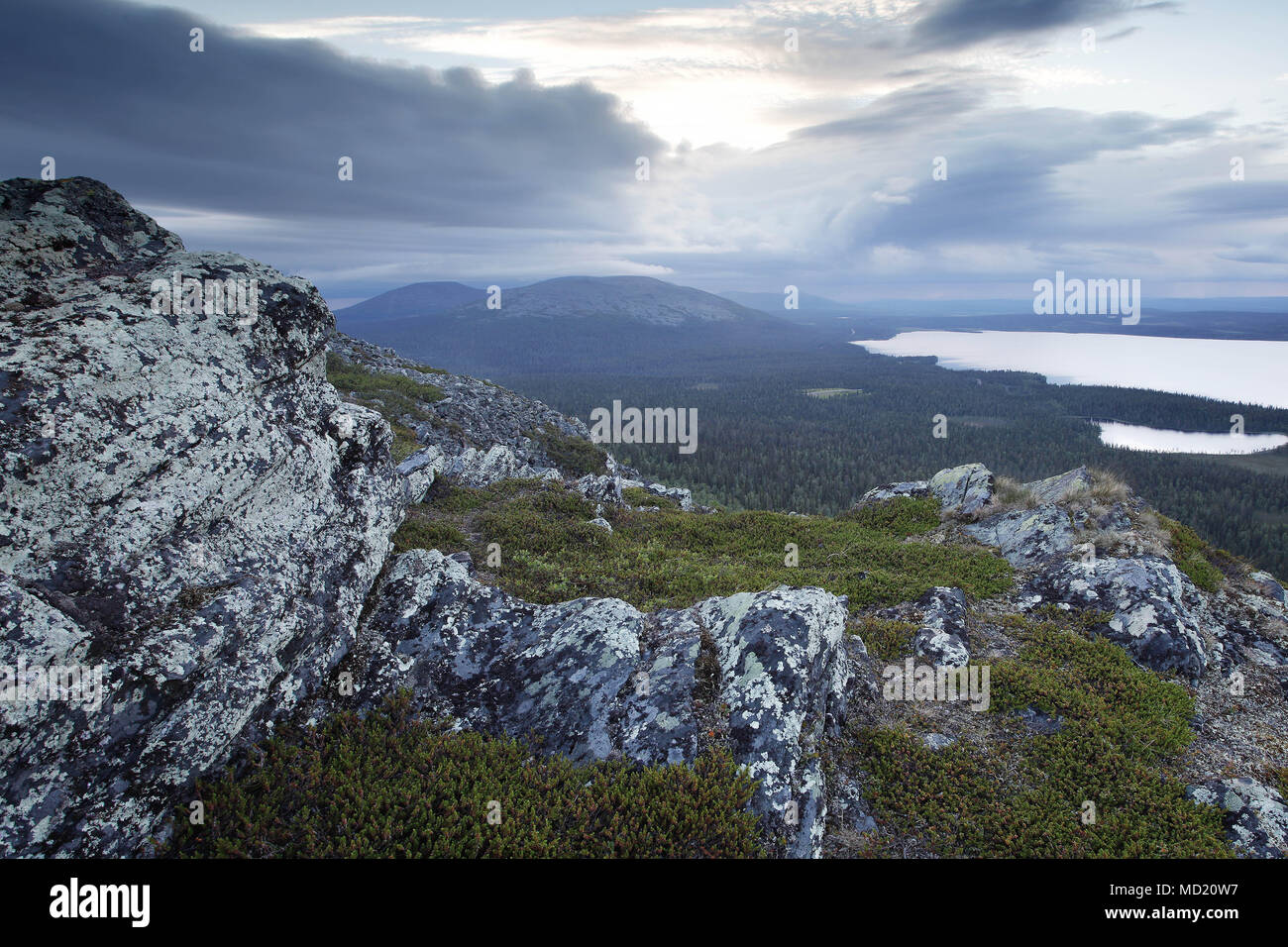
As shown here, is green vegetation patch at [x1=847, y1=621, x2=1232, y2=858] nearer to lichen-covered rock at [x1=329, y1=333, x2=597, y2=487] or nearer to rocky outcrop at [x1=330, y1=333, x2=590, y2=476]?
rocky outcrop at [x1=330, y1=333, x2=590, y2=476]

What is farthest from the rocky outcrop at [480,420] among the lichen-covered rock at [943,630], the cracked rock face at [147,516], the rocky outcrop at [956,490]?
the lichen-covered rock at [943,630]

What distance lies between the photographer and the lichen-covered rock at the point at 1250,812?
847 cm

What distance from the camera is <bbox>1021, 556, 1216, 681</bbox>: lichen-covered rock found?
1324 cm

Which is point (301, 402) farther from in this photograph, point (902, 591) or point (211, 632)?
point (902, 591)

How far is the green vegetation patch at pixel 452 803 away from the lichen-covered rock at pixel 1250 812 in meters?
7.42

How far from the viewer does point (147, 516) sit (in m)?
8.12

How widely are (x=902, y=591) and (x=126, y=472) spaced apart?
1693cm

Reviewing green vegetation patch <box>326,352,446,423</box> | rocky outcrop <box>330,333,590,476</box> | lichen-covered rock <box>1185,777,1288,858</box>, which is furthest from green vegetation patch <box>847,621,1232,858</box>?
green vegetation patch <box>326,352,446,423</box>

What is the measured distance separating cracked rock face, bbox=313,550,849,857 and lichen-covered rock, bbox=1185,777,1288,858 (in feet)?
18.5

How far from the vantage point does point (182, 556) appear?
8.30 m

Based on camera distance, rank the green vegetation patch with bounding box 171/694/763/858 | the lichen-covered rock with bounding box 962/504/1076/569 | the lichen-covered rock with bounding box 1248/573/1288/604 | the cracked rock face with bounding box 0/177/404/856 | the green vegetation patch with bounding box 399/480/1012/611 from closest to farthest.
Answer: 1. the cracked rock face with bounding box 0/177/404/856
2. the green vegetation patch with bounding box 171/694/763/858
3. the green vegetation patch with bounding box 399/480/1012/611
4. the lichen-covered rock with bounding box 1248/573/1288/604
5. the lichen-covered rock with bounding box 962/504/1076/569

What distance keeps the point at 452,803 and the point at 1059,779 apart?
32.0ft
